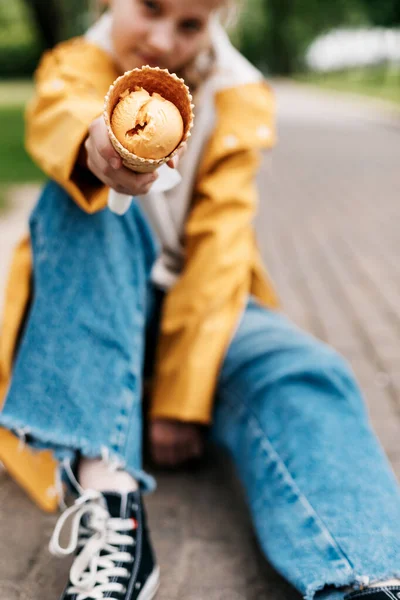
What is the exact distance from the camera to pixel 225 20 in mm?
1987

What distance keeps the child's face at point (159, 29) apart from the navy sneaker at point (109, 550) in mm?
967

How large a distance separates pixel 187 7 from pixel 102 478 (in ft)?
3.34

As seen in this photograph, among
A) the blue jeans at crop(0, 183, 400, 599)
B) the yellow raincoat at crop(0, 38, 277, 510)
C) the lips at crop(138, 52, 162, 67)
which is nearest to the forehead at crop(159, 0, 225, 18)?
the lips at crop(138, 52, 162, 67)

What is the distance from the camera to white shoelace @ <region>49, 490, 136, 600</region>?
4.16 ft

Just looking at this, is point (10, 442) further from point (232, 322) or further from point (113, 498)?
point (232, 322)

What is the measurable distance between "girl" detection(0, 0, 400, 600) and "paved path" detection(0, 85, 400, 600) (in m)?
0.11

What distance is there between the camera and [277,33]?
44125 mm

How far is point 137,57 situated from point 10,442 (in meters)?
0.94

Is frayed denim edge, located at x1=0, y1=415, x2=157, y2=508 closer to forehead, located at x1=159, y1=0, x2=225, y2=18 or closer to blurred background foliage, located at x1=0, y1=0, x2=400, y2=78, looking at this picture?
forehead, located at x1=159, y1=0, x2=225, y2=18

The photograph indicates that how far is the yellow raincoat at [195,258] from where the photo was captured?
1.66 metres

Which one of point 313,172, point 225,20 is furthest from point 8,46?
point 225,20

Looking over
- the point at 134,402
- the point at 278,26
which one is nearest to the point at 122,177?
the point at 134,402

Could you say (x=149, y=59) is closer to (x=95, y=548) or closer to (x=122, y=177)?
(x=122, y=177)

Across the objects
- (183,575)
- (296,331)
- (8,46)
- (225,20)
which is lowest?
(8,46)
